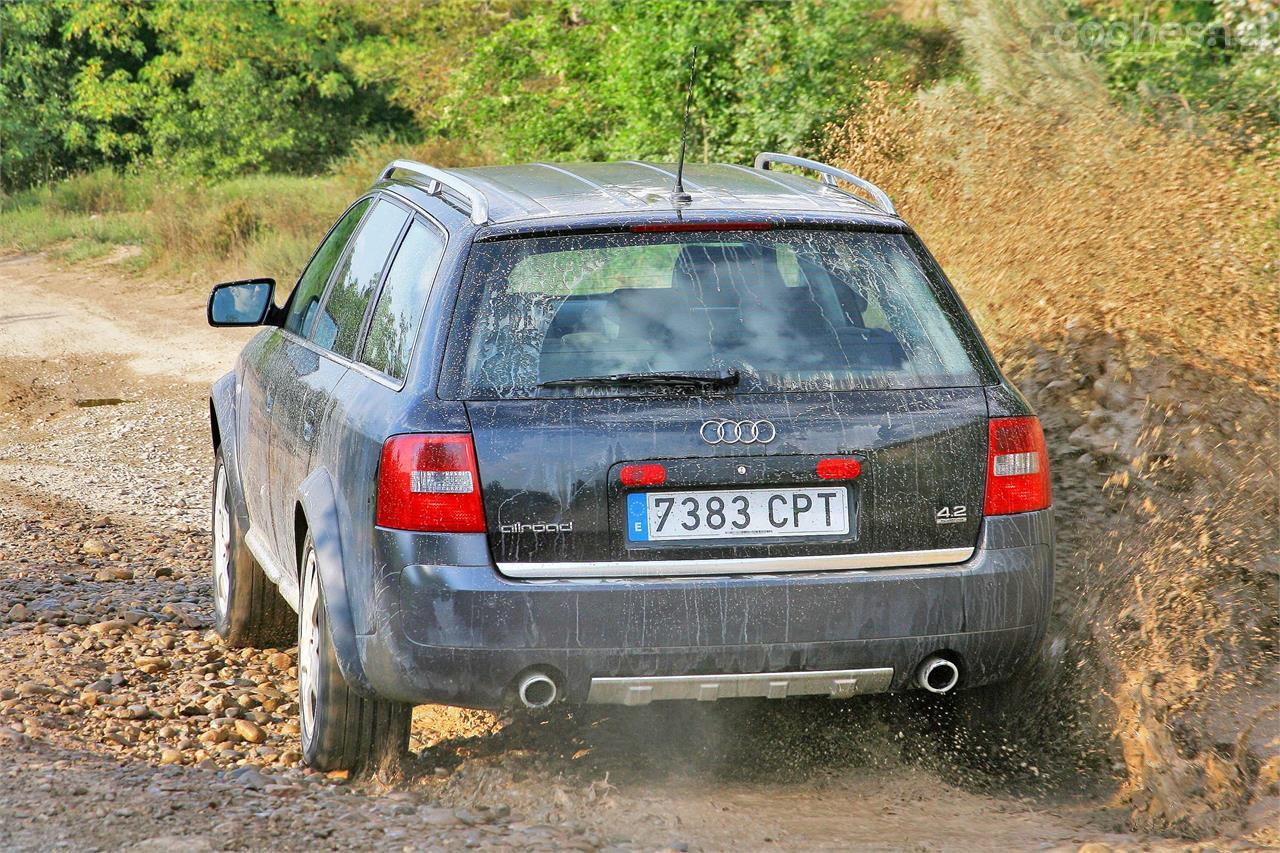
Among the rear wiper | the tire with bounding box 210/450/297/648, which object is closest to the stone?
the tire with bounding box 210/450/297/648

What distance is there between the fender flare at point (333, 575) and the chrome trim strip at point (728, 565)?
49 centimetres

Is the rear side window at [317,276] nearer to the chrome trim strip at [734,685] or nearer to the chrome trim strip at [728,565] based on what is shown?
the chrome trim strip at [728,565]

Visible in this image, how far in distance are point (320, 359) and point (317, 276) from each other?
2.39ft

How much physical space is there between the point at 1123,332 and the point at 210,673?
4.26 metres

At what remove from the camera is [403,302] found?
4.18 meters

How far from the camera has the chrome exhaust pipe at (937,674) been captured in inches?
149

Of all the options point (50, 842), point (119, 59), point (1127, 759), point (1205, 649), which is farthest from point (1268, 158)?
point (119, 59)

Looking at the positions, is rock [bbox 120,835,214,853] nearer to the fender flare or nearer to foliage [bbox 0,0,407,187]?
the fender flare

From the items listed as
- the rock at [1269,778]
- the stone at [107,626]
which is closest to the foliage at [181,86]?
the stone at [107,626]

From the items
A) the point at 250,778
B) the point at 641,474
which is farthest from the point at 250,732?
the point at 641,474

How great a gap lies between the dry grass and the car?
37.5 inches

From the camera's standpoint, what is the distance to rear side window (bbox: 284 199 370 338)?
521 centimetres

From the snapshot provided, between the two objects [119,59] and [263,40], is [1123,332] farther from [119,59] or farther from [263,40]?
[119,59]

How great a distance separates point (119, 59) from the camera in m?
30.9
